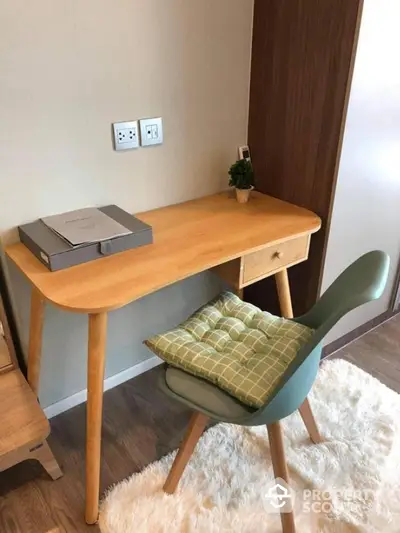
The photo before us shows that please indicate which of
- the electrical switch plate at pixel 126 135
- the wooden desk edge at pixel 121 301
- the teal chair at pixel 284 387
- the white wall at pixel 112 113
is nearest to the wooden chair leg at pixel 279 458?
the teal chair at pixel 284 387

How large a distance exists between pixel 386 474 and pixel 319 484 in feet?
0.76

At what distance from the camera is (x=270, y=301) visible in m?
2.04

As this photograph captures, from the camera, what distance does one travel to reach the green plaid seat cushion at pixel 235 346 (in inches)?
48.5

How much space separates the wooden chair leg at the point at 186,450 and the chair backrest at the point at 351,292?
435mm

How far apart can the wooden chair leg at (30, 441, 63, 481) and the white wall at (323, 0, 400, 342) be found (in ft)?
3.79

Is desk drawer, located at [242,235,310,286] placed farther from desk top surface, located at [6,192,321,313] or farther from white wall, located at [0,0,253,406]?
white wall, located at [0,0,253,406]

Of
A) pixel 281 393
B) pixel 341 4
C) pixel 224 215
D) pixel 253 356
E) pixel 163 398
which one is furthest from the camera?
pixel 163 398

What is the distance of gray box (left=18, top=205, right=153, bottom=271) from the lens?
1305 millimetres

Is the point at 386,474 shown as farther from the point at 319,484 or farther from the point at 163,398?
the point at 163,398

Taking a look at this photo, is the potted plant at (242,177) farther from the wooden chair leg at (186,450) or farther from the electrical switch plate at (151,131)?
the wooden chair leg at (186,450)

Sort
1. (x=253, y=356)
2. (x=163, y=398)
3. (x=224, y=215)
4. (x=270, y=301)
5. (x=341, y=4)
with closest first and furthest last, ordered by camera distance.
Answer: (x=253, y=356) → (x=341, y=4) → (x=224, y=215) → (x=163, y=398) → (x=270, y=301)

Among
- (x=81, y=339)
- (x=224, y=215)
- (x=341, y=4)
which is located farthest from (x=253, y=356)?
(x=341, y=4)

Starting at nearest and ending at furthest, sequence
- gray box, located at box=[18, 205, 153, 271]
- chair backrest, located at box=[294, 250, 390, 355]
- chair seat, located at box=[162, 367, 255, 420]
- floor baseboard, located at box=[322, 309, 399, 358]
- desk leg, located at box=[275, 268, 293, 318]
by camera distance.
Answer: chair backrest, located at box=[294, 250, 390, 355]
chair seat, located at box=[162, 367, 255, 420]
gray box, located at box=[18, 205, 153, 271]
desk leg, located at box=[275, 268, 293, 318]
floor baseboard, located at box=[322, 309, 399, 358]

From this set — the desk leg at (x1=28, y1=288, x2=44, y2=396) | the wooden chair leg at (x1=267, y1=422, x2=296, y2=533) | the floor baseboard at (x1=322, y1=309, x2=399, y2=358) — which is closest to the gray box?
the desk leg at (x1=28, y1=288, x2=44, y2=396)
